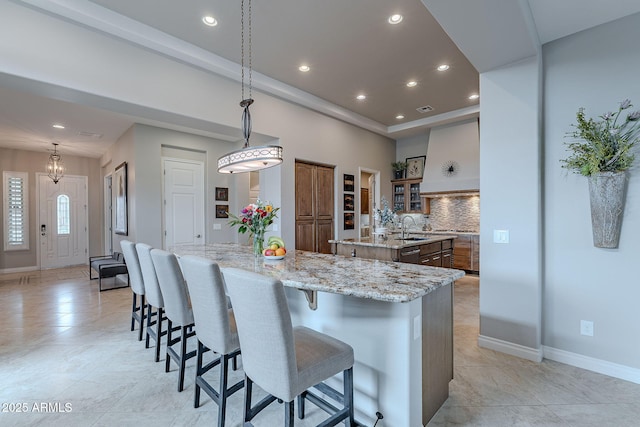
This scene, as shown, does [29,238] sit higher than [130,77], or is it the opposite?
[130,77]

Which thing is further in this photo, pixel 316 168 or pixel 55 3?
pixel 316 168

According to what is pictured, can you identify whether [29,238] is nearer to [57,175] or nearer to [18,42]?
[57,175]

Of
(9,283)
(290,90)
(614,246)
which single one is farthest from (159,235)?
(614,246)

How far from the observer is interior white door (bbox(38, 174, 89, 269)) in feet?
23.9

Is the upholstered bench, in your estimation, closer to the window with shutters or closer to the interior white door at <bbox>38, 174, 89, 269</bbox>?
the interior white door at <bbox>38, 174, 89, 269</bbox>

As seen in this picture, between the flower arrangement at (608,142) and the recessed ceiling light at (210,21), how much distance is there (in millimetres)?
3403

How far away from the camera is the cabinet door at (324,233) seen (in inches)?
213

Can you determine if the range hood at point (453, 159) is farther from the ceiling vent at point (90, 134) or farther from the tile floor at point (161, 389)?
the ceiling vent at point (90, 134)

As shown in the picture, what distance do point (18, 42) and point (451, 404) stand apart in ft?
14.4

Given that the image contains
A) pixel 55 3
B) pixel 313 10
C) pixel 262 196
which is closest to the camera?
pixel 55 3

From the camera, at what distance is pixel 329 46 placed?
347 centimetres

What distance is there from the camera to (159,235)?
551 cm

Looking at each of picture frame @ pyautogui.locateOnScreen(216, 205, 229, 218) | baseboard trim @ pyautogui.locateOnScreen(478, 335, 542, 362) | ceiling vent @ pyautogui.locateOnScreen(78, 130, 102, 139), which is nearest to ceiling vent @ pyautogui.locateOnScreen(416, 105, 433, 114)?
baseboard trim @ pyautogui.locateOnScreen(478, 335, 542, 362)

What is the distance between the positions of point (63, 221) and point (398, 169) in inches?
337
